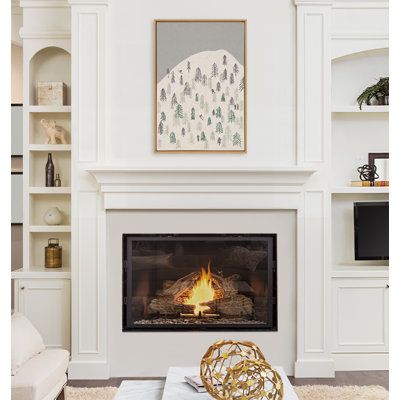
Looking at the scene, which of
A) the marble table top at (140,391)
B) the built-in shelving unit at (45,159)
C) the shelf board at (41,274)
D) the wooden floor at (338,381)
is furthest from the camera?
the built-in shelving unit at (45,159)

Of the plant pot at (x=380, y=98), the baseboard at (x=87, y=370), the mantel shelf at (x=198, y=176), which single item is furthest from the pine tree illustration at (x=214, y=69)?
the baseboard at (x=87, y=370)

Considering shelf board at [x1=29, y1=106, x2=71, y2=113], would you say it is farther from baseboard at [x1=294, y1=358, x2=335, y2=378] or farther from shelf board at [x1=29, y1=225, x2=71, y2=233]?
baseboard at [x1=294, y1=358, x2=335, y2=378]

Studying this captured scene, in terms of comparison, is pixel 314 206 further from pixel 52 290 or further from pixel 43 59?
pixel 43 59

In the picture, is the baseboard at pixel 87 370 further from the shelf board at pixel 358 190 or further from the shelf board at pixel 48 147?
the shelf board at pixel 358 190

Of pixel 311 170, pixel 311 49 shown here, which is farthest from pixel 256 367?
pixel 311 49

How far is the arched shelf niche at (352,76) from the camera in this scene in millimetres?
4418

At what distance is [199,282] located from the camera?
13.1 feet

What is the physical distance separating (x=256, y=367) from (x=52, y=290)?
227 centimetres

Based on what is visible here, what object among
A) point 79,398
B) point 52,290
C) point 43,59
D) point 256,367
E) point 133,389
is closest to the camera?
point 256,367

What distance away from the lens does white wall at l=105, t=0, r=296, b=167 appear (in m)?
3.94

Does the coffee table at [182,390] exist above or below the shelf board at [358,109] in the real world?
below

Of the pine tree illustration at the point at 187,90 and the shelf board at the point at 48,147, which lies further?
the shelf board at the point at 48,147

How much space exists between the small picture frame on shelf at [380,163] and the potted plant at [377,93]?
A: 419mm

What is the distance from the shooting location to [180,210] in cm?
392
